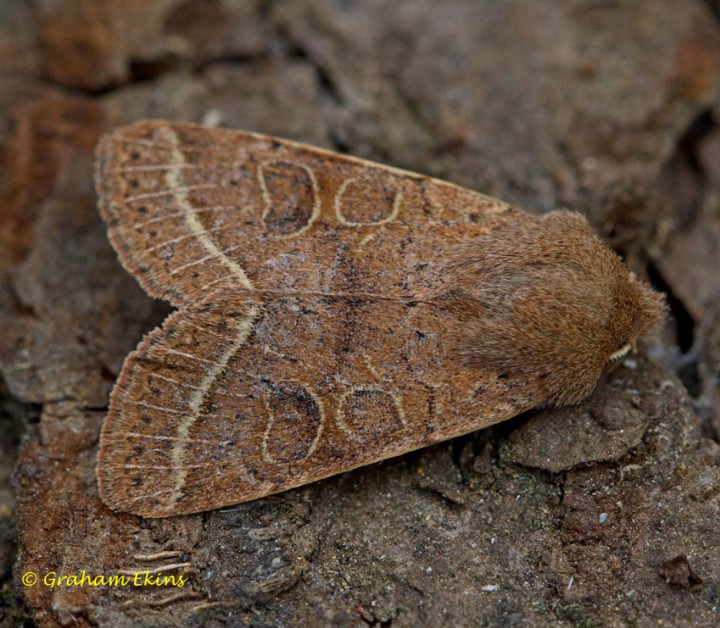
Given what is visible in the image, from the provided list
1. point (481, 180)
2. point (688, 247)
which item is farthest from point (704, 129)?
point (481, 180)

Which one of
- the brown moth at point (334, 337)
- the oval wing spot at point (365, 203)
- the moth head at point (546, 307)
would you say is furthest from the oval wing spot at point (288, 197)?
the moth head at point (546, 307)

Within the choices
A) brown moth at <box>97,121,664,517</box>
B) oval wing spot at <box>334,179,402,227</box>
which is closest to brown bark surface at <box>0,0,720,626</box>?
brown moth at <box>97,121,664,517</box>

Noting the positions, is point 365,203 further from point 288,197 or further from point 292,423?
point 292,423

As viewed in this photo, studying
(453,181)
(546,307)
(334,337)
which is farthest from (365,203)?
(546,307)

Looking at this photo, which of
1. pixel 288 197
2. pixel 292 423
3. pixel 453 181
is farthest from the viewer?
pixel 453 181

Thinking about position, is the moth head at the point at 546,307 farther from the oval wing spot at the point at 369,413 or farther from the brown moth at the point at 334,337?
the oval wing spot at the point at 369,413

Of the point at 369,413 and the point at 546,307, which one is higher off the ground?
the point at 546,307

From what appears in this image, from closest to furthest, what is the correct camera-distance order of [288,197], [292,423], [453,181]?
[292,423], [288,197], [453,181]
